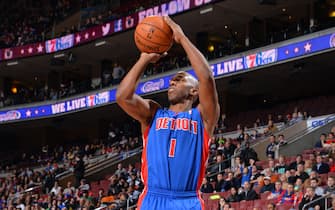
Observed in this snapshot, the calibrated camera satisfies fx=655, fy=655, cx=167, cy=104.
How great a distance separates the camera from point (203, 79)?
160 inches

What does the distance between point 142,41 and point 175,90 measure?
1.30 ft

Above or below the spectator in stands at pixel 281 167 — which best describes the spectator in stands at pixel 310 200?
below

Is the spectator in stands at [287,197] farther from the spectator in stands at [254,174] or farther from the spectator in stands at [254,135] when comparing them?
the spectator in stands at [254,135]

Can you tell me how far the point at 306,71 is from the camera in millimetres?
21906

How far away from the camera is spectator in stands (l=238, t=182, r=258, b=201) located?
12453 mm

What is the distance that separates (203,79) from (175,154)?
499 mm

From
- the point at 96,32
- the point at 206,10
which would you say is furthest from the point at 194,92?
the point at 96,32

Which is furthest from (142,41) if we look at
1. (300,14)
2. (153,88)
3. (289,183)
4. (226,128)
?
(300,14)

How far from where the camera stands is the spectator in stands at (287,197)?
458 inches

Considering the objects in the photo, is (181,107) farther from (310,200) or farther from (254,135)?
(254,135)

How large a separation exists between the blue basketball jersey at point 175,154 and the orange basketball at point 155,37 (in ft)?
1.39

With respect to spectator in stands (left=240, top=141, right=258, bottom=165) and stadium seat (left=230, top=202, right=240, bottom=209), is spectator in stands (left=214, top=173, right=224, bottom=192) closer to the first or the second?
spectator in stands (left=240, top=141, right=258, bottom=165)

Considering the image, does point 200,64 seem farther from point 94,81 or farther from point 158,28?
point 94,81

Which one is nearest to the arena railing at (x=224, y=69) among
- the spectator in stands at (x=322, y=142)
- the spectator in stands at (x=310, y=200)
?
the spectator in stands at (x=322, y=142)
